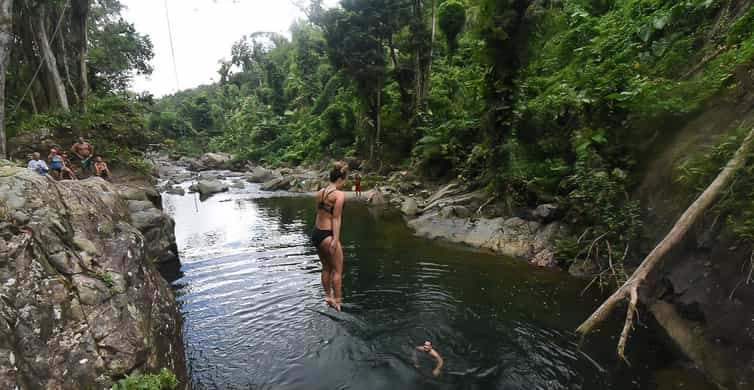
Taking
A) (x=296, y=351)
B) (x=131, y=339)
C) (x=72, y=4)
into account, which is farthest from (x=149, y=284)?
(x=72, y=4)

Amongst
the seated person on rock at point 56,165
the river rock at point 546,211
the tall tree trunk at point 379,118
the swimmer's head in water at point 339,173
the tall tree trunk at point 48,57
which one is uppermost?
the tall tree trunk at point 48,57

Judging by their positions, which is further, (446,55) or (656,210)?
(446,55)

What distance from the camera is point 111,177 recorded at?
17.5m

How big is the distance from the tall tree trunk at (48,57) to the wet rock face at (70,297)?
1686 cm

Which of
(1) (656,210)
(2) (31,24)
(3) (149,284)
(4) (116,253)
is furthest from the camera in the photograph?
(2) (31,24)

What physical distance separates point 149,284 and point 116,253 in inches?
25.0

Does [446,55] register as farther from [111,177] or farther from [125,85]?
[125,85]

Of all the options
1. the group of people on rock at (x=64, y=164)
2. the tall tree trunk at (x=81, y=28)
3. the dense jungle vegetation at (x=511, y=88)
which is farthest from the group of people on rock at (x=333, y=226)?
the tall tree trunk at (x=81, y=28)

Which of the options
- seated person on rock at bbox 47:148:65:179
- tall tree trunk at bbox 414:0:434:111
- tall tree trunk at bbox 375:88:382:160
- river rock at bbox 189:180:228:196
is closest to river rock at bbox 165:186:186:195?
river rock at bbox 189:180:228:196

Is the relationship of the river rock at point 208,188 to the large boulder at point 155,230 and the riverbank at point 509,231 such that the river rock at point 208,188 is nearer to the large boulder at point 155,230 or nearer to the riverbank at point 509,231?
the riverbank at point 509,231

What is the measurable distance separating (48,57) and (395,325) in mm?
21066

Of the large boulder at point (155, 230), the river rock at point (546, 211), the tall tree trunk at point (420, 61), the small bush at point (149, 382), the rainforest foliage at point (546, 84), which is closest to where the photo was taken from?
the small bush at point (149, 382)

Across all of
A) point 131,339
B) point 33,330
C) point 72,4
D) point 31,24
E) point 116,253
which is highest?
point 72,4

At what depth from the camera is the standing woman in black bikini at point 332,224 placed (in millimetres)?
5648
